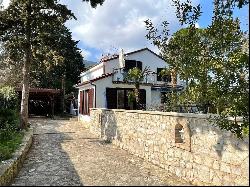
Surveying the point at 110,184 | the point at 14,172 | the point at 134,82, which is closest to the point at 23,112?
the point at 134,82

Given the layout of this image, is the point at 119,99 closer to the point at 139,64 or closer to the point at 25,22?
the point at 139,64

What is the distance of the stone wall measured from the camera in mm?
8703

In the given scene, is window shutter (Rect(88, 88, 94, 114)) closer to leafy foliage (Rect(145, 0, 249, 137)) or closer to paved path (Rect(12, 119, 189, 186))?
paved path (Rect(12, 119, 189, 186))

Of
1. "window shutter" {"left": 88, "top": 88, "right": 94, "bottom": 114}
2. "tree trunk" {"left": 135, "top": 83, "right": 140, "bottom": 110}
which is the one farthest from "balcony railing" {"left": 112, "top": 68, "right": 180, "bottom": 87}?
"window shutter" {"left": 88, "top": 88, "right": 94, "bottom": 114}

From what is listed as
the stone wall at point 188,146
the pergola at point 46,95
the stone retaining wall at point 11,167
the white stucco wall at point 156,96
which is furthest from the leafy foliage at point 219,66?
the pergola at point 46,95

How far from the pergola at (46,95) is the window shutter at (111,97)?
10.4 metres

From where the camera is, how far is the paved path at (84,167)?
10656mm

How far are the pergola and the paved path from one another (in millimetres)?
16770

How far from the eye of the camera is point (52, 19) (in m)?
21.5

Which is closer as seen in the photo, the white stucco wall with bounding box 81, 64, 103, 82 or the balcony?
the balcony

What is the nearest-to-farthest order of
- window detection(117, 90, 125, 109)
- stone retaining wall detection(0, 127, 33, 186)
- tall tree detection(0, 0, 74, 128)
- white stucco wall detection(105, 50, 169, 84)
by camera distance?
stone retaining wall detection(0, 127, 33, 186) → tall tree detection(0, 0, 74, 128) → window detection(117, 90, 125, 109) → white stucco wall detection(105, 50, 169, 84)

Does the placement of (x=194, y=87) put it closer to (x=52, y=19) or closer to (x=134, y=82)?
(x=52, y=19)

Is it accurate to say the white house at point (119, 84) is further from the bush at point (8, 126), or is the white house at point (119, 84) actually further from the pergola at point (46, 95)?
the bush at point (8, 126)

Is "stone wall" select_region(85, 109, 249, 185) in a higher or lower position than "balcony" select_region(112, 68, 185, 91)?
lower
